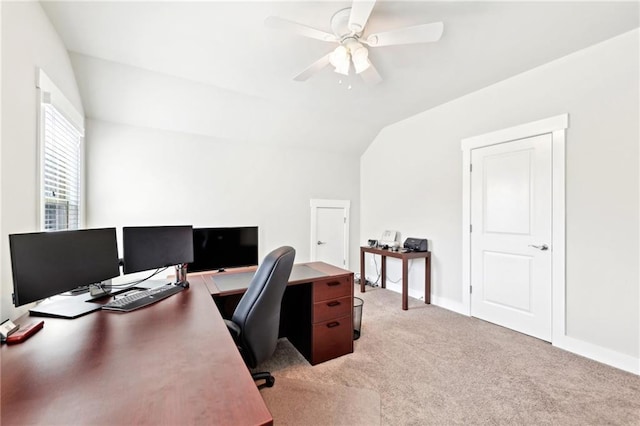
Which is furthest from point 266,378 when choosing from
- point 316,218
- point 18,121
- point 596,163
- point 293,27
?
point 596,163

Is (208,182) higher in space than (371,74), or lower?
lower

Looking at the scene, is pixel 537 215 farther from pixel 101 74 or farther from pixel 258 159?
pixel 101 74

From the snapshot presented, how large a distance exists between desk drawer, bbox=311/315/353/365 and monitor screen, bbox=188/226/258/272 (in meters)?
0.94

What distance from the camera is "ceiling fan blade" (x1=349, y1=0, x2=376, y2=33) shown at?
1516 millimetres

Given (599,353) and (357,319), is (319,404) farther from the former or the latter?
(599,353)

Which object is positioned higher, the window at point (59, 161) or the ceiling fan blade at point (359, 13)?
the ceiling fan blade at point (359, 13)

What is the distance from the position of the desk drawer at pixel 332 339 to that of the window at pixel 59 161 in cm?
209

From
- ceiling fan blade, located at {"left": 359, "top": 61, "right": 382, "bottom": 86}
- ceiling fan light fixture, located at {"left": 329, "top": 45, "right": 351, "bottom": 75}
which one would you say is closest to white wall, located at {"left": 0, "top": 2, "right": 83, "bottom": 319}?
ceiling fan light fixture, located at {"left": 329, "top": 45, "right": 351, "bottom": 75}

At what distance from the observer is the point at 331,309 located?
7.36 ft

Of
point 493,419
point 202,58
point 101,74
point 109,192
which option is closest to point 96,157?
point 109,192

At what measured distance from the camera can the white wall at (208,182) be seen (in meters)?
3.11

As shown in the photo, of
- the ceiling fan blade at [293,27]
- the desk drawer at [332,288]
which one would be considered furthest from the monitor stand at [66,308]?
the ceiling fan blade at [293,27]

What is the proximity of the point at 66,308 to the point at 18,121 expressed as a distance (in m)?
1.04

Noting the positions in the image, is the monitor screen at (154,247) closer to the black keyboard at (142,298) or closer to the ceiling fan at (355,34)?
the black keyboard at (142,298)
